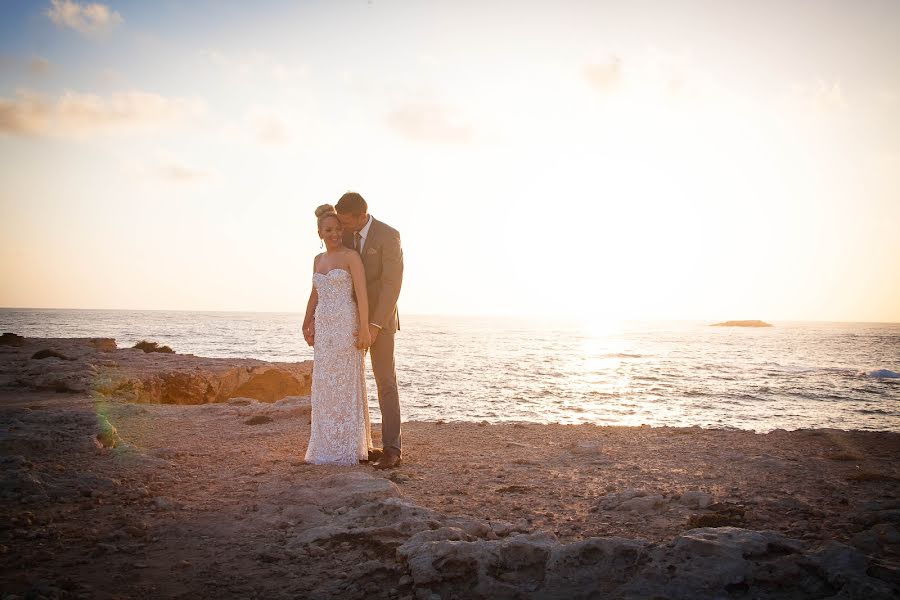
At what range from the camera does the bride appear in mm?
6070

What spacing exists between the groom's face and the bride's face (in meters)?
0.07

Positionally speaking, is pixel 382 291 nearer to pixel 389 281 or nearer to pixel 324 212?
pixel 389 281

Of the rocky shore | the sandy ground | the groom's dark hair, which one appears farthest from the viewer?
the groom's dark hair

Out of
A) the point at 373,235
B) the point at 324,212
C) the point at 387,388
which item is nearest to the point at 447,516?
the point at 387,388

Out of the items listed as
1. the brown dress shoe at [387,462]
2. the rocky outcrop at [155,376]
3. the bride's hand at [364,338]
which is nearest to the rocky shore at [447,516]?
the brown dress shoe at [387,462]

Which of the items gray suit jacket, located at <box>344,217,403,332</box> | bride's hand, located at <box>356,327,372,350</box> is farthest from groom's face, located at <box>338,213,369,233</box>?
bride's hand, located at <box>356,327,372,350</box>

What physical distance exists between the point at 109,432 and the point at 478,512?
441 centimetres

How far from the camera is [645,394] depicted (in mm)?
19484

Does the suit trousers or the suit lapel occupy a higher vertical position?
the suit lapel

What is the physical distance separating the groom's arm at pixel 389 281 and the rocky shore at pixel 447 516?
5.70ft

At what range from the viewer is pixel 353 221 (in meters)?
5.98

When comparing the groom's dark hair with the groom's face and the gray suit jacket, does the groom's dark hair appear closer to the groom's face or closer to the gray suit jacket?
the groom's face

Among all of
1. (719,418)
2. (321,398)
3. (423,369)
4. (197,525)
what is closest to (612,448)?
(321,398)

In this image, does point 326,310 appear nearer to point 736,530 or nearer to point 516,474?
point 516,474
